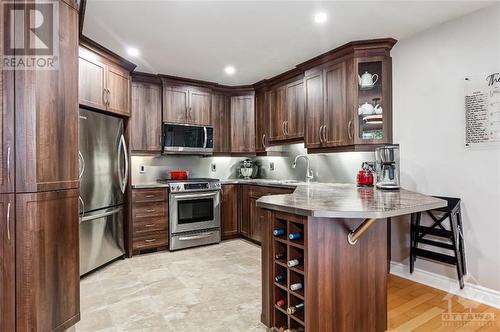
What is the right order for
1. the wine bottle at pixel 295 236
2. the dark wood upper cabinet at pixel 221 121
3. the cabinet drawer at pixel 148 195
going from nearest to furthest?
1. the wine bottle at pixel 295 236
2. the cabinet drawer at pixel 148 195
3. the dark wood upper cabinet at pixel 221 121

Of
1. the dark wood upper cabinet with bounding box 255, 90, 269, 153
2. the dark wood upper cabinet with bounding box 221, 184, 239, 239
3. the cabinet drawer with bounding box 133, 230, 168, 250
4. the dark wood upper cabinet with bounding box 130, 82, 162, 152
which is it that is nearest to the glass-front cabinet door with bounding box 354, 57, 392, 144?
the dark wood upper cabinet with bounding box 255, 90, 269, 153

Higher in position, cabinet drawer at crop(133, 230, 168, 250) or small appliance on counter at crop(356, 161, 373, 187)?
small appliance on counter at crop(356, 161, 373, 187)

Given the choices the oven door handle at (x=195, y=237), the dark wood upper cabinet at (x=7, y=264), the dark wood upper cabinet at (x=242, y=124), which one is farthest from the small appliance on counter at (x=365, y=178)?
the dark wood upper cabinet at (x=7, y=264)

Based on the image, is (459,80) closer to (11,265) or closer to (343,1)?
(343,1)

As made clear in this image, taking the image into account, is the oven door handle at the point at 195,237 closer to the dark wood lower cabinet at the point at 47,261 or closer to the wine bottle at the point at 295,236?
the dark wood lower cabinet at the point at 47,261

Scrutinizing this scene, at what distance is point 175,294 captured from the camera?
2570 millimetres

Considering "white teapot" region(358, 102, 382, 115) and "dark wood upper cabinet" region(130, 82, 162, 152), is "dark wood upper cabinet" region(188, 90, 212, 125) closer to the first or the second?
"dark wood upper cabinet" region(130, 82, 162, 152)

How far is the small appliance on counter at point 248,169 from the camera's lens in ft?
16.4

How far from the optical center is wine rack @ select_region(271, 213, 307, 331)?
164 cm

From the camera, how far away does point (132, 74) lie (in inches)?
151

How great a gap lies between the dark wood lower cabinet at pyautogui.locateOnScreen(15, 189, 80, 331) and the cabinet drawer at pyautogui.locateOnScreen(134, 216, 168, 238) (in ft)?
5.68

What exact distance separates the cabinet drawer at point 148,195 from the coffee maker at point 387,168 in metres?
2.75

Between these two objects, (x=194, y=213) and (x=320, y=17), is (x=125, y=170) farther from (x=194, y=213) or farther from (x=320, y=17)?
(x=320, y=17)

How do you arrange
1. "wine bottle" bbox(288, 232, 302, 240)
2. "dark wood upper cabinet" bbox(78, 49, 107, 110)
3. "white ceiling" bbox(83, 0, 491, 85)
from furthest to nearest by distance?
"dark wood upper cabinet" bbox(78, 49, 107, 110) < "white ceiling" bbox(83, 0, 491, 85) < "wine bottle" bbox(288, 232, 302, 240)
